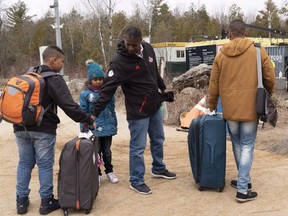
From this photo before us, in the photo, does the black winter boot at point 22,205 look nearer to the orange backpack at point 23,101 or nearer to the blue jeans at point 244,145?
the orange backpack at point 23,101

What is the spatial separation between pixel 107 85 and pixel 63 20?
1528 inches

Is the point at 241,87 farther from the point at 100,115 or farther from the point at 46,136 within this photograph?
the point at 46,136

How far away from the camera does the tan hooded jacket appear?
392 centimetres

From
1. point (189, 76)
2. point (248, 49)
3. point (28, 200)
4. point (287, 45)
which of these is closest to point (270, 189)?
point (248, 49)

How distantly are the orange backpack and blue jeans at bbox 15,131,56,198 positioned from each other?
0.20m

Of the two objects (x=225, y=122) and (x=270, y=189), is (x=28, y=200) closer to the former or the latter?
(x=225, y=122)

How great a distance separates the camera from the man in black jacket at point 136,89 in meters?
4.30

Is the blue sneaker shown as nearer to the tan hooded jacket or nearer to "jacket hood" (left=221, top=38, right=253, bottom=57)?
the tan hooded jacket

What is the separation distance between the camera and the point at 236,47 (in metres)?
3.94

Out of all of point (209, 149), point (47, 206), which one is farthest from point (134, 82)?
point (47, 206)

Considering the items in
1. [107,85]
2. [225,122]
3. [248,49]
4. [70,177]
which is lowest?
[70,177]

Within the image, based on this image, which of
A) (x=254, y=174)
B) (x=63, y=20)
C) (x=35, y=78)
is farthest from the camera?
(x=63, y=20)

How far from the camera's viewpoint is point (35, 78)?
12.6 ft

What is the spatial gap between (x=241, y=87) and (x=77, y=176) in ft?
5.89
